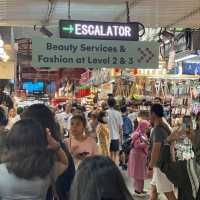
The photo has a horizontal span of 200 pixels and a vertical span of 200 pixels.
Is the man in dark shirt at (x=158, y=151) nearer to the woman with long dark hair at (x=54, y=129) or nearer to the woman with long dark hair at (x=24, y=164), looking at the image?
the woman with long dark hair at (x=54, y=129)

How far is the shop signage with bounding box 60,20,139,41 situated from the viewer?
952 centimetres

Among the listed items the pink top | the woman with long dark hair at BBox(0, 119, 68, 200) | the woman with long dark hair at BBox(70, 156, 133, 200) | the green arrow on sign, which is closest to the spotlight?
the green arrow on sign

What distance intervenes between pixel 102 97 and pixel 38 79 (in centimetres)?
2952

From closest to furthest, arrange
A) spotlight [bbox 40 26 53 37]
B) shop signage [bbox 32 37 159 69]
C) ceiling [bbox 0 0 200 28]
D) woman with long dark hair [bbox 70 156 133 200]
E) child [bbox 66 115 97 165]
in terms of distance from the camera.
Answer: woman with long dark hair [bbox 70 156 133 200], child [bbox 66 115 97 165], shop signage [bbox 32 37 159 69], ceiling [bbox 0 0 200 28], spotlight [bbox 40 26 53 37]

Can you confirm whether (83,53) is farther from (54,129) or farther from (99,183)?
(99,183)

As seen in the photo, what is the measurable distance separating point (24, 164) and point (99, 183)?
1.01 m

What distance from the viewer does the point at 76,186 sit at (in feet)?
8.28

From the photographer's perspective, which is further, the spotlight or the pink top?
the spotlight

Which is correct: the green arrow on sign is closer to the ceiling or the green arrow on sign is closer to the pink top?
the ceiling

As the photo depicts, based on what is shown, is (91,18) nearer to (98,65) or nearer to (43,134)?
(98,65)

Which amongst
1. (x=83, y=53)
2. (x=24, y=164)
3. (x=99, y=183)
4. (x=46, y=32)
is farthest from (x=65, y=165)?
(x=46, y=32)

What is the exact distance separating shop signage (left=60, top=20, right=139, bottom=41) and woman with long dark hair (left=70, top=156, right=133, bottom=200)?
7092 millimetres

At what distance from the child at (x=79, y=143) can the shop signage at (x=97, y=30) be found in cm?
338

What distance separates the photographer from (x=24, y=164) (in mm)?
3336
